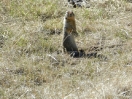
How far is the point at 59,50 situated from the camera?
4.98 metres

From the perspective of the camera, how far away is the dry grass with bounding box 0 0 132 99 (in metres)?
3.93

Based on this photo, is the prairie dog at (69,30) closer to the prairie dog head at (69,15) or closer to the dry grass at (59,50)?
the prairie dog head at (69,15)

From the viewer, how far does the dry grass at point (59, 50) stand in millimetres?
3928

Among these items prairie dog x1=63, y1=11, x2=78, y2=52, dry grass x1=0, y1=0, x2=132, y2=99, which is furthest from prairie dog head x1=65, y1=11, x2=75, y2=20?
dry grass x1=0, y1=0, x2=132, y2=99

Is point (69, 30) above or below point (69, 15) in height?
below

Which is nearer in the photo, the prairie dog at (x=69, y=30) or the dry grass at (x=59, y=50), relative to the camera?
the dry grass at (x=59, y=50)

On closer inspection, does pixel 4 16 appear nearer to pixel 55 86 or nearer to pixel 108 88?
pixel 55 86

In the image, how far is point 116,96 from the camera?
12.1 feet

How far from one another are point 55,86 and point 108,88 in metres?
0.61

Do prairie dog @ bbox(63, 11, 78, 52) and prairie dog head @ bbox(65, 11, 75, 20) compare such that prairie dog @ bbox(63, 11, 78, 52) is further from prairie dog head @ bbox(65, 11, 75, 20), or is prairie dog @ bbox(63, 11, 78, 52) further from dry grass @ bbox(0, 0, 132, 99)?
dry grass @ bbox(0, 0, 132, 99)

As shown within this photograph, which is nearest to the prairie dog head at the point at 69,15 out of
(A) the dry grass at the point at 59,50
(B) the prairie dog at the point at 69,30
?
(B) the prairie dog at the point at 69,30

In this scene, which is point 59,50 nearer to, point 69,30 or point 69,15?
point 69,30

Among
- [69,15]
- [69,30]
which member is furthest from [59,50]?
[69,15]

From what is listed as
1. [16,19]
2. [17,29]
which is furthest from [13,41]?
[16,19]
